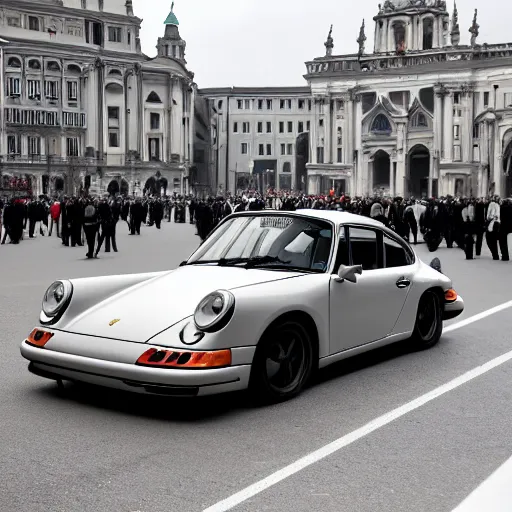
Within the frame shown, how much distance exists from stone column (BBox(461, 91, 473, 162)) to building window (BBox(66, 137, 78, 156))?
3816 centimetres

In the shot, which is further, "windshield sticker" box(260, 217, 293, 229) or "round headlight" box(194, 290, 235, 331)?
"windshield sticker" box(260, 217, 293, 229)

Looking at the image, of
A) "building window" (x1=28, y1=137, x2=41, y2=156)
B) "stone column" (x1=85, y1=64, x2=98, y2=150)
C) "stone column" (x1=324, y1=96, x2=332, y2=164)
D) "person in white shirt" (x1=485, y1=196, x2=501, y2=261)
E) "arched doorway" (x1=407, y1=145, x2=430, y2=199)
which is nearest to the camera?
"person in white shirt" (x1=485, y1=196, x2=501, y2=261)

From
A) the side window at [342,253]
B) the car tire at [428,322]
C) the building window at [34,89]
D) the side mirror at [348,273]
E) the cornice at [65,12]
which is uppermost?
the cornice at [65,12]

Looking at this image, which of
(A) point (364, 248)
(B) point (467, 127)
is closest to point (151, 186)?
(B) point (467, 127)

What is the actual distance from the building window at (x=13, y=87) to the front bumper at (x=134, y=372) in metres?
80.9

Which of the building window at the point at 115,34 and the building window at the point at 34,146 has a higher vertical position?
the building window at the point at 115,34

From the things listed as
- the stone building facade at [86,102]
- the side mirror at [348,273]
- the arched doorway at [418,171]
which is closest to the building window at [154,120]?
the stone building facade at [86,102]

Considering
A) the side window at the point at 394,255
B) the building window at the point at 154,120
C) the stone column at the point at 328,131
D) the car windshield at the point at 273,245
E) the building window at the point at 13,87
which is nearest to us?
the car windshield at the point at 273,245

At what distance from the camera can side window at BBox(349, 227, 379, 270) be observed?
7.90 m

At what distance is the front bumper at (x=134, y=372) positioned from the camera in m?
5.96

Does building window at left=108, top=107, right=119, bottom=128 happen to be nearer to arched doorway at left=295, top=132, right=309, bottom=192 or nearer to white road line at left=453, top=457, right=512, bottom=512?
arched doorway at left=295, top=132, right=309, bottom=192

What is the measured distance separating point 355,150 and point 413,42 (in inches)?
587

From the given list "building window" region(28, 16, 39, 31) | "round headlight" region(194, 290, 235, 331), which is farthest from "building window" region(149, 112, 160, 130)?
"round headlight" region(194, 290, 235, 331)

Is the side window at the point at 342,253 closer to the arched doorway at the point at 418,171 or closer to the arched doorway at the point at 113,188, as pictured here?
the arched doorway at the point at 113,188
